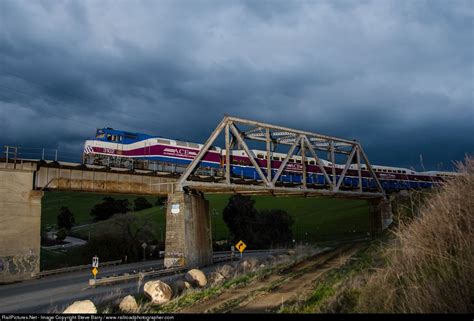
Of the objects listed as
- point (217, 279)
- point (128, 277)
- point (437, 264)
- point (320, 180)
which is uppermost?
point (320, 180)

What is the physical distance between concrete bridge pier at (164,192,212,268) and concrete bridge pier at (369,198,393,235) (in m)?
30.2

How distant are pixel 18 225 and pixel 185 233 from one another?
41.0ft

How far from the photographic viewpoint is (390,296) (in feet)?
27.6

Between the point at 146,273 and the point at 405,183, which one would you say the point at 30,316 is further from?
the point at 405,183

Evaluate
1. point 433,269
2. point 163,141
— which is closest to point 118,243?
point 163,141

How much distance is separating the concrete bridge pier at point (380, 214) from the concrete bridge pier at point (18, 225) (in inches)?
1738

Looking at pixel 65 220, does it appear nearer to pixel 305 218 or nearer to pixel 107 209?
pixel 107 209

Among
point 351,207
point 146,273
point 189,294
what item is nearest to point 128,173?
point 146,273

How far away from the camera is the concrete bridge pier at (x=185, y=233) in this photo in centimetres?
3025

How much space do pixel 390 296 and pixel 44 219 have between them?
489 ft

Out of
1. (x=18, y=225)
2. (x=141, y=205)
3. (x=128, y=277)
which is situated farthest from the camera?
(x=141, y=205)

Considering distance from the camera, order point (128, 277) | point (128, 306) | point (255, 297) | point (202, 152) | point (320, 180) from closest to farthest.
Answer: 1. point (255, 297)
2. point (128, 306)
3. point (128, 277)
4. point (202, 152)
5. point (320, 180)

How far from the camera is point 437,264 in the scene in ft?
29.0

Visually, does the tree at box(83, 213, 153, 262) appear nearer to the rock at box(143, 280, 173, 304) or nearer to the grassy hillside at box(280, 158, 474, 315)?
the rock at box(143, 280, 173, 304)
